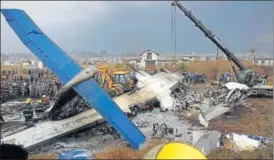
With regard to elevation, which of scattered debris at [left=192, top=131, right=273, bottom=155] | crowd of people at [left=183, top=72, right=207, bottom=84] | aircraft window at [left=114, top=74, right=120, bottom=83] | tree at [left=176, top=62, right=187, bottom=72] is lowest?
scattered debris at [left=192, top=131, right=273, bottom=155]

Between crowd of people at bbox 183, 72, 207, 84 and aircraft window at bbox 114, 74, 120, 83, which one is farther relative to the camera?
crowd of people at bbox 183, 72, 207, 84

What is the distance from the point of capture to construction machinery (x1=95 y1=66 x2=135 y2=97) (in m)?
15.1

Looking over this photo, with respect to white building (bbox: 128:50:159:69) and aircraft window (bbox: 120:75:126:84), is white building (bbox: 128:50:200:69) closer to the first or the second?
white building (bbox: 128:50:159:69)

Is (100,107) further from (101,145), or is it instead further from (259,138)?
(259,138)

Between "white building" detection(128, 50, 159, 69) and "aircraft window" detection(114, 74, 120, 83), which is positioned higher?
"white building" detection(128, 50, 159, 69)

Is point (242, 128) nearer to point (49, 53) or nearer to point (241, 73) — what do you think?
point (49, 53)

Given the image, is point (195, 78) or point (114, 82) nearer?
point (114, 82)

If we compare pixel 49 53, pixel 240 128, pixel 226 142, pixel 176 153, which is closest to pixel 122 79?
pixel 240 128

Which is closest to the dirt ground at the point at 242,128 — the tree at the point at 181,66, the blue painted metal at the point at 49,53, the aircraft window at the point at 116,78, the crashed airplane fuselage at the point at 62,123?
the crashed airplane fuselage at the point at 62,123

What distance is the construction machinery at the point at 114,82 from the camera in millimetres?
15133

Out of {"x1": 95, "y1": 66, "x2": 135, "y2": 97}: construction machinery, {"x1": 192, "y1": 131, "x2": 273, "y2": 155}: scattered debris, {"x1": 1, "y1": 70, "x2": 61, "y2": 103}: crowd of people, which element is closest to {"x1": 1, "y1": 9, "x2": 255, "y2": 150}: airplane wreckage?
{"x1": 192, "y1": 131, "x2": 273, "y2": 155}: scattered debris

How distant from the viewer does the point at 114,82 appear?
17.0m

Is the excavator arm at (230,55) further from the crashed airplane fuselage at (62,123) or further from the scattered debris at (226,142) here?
the scattered debris at (226,142)

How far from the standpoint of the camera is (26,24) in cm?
890
